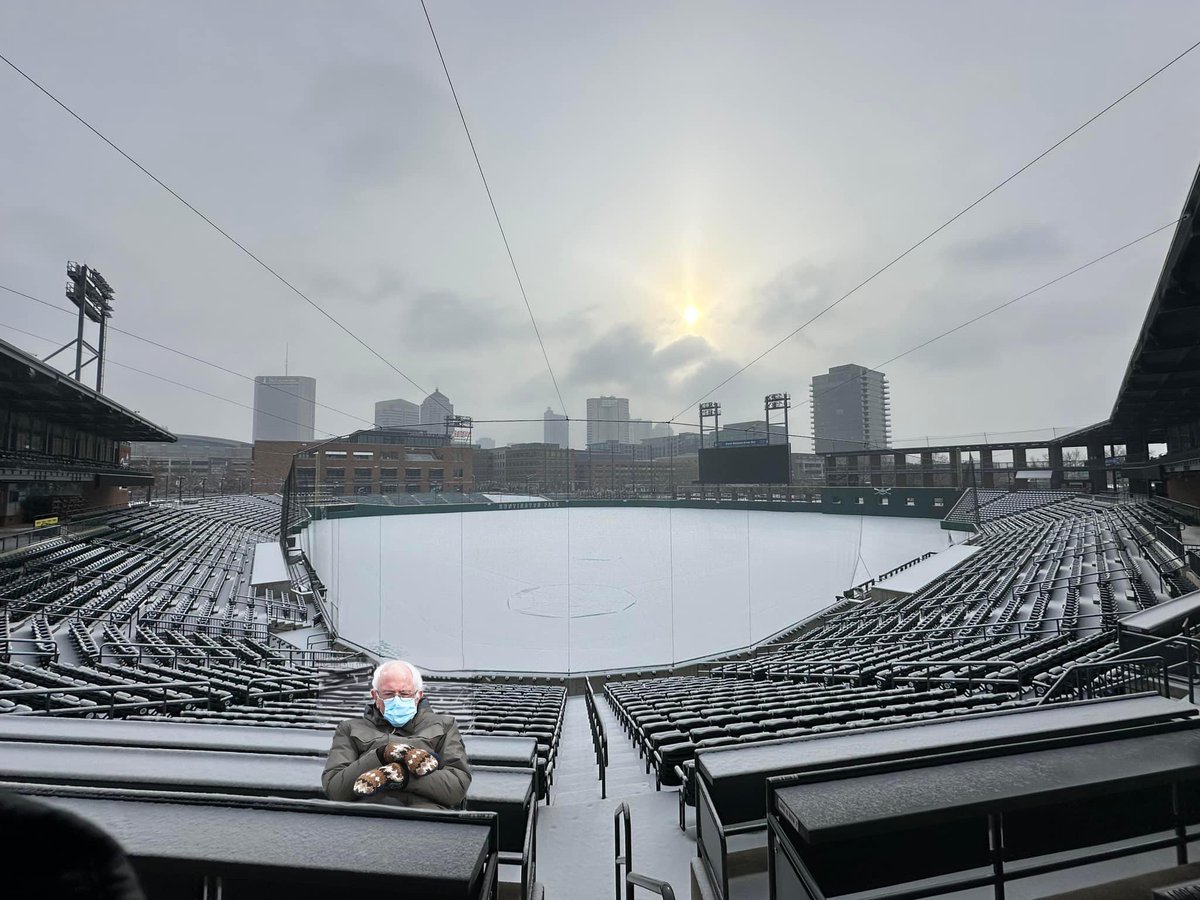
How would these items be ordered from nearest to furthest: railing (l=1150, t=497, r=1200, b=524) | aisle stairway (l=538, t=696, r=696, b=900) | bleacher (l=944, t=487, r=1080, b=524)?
aisle stairway (l=538, t=696, r=696, b=900) → railing (l=1150, t=497, r=1200, b=524) → bleacher (l=944, t=487, r=1080, b=524)

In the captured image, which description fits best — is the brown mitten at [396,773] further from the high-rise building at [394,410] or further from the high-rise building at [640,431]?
the high-rise building at [394,410]

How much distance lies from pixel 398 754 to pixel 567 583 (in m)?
17.7

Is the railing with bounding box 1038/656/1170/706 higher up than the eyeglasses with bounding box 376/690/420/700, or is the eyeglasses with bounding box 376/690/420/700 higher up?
the eyeglasses with bounding box 376/690/420/700

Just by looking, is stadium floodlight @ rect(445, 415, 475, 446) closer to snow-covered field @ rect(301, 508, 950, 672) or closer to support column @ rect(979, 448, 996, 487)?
snow-covered field @ rect(301, 508, 950, 672)

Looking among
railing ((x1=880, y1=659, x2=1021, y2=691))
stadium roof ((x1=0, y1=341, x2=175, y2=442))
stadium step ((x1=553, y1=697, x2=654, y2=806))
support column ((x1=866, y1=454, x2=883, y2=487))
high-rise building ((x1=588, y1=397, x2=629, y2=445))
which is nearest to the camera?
stadium step ((x1=553, y1=697, x2=654, y2=806))

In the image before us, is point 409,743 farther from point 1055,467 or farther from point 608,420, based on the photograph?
point 1055,467

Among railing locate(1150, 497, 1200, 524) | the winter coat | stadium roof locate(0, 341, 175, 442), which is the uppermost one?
stadium roof locate(0, 341, 175, 442)

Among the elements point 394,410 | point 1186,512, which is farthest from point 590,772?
point 394,410

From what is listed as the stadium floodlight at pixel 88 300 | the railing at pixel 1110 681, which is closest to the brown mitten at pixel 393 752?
the railing at pixel 1110 681

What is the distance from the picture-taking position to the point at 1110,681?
20.4 feet

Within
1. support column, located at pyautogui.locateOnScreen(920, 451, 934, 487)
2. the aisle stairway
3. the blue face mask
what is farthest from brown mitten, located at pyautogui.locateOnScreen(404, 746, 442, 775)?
support column, located at pyautogui.locateOnScreen(920, 451, 934, 487)

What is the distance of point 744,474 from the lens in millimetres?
26547

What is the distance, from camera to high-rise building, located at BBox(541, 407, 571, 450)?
18625 millimetres

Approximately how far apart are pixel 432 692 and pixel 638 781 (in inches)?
215
